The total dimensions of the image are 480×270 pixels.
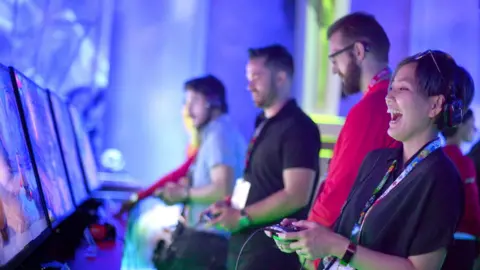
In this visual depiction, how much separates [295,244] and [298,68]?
292cm

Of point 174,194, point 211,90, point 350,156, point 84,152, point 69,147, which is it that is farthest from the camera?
point 211,90

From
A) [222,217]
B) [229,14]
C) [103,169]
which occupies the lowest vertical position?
[103,169]

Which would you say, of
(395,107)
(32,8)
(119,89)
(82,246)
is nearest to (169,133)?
(119,89)

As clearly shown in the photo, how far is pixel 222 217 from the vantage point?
202 cm

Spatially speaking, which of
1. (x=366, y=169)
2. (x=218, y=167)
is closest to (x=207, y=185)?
(x=218, y=167)

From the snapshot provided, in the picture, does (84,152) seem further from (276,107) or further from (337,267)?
(337,267)

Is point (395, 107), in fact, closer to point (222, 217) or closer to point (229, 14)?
point (222, 217)

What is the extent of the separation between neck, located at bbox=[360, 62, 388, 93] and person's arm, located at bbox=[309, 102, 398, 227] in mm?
189

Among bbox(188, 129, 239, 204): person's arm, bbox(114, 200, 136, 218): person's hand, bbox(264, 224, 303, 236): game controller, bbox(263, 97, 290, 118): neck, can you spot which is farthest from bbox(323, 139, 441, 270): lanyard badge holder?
bbox(114, 200, 136, 218): person's hand

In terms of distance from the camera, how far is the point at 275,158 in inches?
81.0

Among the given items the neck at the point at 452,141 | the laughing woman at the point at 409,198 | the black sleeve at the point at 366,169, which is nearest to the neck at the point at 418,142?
the laughing woman at the point at 409,198

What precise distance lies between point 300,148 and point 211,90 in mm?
1054

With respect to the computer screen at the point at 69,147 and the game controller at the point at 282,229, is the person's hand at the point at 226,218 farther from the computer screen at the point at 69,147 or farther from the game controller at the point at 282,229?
the game controller at the point at 282,229

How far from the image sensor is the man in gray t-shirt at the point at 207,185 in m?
2.38
